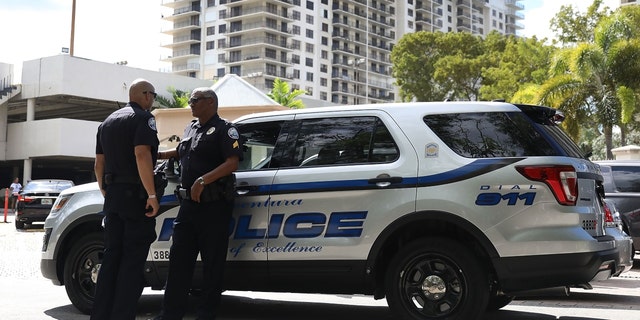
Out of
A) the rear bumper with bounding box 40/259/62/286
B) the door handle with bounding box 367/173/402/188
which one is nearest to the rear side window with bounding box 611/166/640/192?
the door handle with bounding box 367/173/402/188

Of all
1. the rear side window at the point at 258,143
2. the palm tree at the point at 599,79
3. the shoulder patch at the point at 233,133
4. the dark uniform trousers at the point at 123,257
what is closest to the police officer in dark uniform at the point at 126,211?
the dark uniform trousers at the point at 123,257

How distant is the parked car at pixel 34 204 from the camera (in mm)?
19875

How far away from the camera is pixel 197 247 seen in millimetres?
5590

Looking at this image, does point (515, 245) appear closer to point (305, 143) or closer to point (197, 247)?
point (305, 143)

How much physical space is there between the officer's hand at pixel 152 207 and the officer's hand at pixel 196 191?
14.8 inches

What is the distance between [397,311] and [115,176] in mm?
2347

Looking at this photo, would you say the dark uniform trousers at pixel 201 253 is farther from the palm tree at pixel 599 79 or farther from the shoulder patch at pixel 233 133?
the palm tree at pixel 599 79

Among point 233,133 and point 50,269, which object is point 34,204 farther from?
point 233,133

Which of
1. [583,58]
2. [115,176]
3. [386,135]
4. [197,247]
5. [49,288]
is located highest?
[583,58]

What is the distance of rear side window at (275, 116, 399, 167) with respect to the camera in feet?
17.9

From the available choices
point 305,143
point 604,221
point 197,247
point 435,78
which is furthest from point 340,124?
point 435,78

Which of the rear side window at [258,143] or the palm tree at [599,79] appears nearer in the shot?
the rear side window at [258,143]

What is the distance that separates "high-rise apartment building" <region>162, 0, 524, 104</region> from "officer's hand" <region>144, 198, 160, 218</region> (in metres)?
77.1

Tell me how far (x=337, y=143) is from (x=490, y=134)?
1210mm
